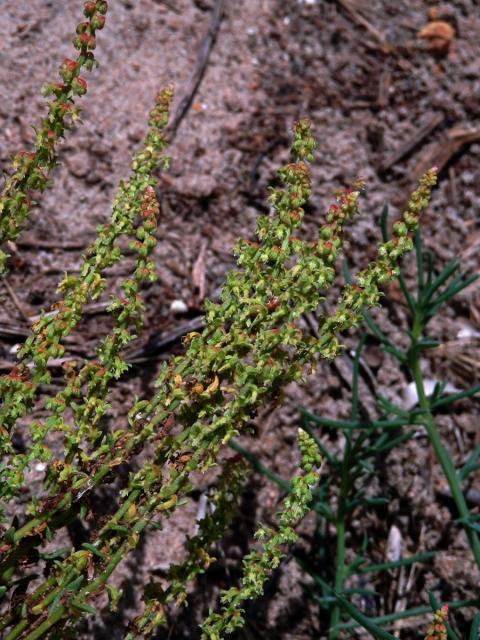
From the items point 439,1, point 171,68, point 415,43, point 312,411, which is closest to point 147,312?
point 312,411

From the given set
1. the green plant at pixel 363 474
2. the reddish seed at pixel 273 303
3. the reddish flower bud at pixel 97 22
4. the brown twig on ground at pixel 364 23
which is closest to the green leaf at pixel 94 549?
the reddish seed at pixel 273 303

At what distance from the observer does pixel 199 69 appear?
10.5 ft

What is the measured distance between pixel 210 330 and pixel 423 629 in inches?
57.4

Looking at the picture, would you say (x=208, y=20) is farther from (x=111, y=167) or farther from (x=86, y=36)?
(x=86, y=36)

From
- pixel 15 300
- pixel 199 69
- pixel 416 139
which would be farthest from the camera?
pixel 416 139

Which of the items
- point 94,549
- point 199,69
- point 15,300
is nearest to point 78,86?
point 94,549

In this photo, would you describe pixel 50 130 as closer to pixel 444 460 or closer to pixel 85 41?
pixel 85 41

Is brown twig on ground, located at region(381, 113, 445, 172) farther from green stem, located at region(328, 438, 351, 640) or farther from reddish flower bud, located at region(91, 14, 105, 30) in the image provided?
reddish flower bud, located at region(91, 14, 105, 30)

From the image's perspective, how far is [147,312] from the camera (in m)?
2.78

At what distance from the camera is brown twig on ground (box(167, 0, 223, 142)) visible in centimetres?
309

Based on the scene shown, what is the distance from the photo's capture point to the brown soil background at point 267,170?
8.68 feet

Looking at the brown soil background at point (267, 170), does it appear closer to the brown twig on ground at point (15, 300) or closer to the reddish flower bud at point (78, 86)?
the brown twig on ground at point (15, 300)

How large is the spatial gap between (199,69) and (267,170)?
0.49 m

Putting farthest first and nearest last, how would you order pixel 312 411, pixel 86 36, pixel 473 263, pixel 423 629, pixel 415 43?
pixel 415 43 < pixel 473 263 < pixel 312 411 < pixel 423 629 < pixel 86 36
